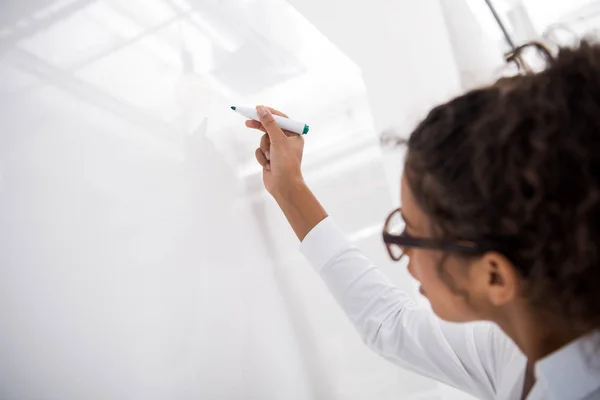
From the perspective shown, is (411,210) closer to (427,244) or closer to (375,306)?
(427,244)

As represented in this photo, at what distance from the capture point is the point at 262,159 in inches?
28.1

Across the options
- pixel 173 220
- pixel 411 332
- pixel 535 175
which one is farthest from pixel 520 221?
pixel 173 220

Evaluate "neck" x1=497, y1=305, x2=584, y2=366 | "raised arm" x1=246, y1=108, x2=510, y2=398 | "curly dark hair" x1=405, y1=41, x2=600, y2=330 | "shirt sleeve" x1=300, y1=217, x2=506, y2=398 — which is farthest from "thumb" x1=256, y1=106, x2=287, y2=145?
"neck" x1=497, y1=305, x2=584, y2=366

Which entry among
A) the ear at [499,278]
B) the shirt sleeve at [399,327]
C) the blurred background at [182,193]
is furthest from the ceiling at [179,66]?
the ear at [499,278]

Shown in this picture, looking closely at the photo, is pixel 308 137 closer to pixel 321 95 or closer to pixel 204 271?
pixel 321 95

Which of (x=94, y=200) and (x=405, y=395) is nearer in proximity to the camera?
(x=94, y=200)

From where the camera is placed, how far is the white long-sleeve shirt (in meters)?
0.64

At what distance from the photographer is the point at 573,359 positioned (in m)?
0.51

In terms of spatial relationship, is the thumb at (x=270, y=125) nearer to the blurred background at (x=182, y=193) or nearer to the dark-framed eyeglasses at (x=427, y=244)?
the blurred background at (x=182, y=193)

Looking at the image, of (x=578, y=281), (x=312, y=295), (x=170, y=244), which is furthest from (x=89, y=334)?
(x=578, y=281)

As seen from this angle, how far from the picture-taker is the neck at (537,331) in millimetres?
508

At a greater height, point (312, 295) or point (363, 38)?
point (363, 38)

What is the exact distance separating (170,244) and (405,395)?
0.50m

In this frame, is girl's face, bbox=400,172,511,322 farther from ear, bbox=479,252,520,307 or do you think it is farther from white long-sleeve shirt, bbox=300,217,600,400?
A: white long-sleeve shirt, bbox=300,217,600,400
